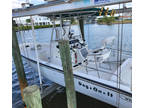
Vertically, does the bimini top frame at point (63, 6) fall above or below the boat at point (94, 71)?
above

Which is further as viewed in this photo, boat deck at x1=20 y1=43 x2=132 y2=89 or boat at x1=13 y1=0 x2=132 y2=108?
boat deck at x1=20 y1=43 x2=132 y2=89

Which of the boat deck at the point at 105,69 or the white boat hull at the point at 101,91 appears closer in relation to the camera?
the white boat hull at the point at 101,91

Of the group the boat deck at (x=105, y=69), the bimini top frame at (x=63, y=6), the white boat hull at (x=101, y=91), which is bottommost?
the white boat hull at (x=101, y=91)

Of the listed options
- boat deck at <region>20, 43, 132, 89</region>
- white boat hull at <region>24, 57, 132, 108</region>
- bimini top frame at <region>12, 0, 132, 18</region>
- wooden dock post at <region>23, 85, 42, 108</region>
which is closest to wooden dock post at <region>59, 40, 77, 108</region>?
bimini top frame at <region>12, 0, 132, 18</region>

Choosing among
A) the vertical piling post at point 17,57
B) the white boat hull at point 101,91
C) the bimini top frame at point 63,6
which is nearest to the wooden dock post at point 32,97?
the bimini top frame at point 63,6

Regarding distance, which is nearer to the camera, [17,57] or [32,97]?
[32,97]

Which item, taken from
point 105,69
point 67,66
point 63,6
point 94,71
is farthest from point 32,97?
point 105,69

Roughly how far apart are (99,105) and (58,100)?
178cm

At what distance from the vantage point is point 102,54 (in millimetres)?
4730

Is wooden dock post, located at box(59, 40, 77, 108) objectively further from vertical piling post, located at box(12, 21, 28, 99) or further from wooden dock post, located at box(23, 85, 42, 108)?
vertical piling post, located at box(12, 21, 28, 99)

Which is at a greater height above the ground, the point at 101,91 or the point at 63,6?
the point at 63,6

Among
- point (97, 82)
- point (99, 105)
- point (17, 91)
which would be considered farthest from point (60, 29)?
point (17, 91)

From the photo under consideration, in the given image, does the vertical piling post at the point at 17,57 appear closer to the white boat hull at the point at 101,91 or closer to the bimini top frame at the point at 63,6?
the bimini top frame at the point at 63,6

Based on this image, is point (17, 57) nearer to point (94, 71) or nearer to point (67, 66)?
point (67, 66)
